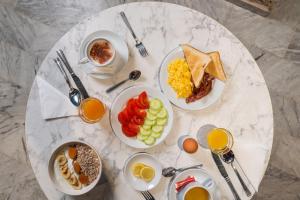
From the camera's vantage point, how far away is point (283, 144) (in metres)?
2.42

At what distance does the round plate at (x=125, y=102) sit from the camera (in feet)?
5.82

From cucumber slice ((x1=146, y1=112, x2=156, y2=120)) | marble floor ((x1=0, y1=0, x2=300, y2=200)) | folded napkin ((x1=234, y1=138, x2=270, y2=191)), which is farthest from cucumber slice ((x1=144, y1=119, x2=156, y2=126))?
marble floor ((x1=0, y1=0, x2=300, y2=200))

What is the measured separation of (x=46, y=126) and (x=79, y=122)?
0.14 metres

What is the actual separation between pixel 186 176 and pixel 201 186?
0.11 m

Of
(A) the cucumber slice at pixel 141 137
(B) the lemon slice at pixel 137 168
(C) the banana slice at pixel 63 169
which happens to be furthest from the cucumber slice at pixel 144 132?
(C) the banana slice at pixel 63 169

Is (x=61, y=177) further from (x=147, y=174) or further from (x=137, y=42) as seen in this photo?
(x=137, y=42)

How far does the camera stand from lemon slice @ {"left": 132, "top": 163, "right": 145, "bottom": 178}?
1.77 metres

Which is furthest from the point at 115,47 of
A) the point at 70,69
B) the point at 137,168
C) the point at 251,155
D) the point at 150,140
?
the point at 251,155

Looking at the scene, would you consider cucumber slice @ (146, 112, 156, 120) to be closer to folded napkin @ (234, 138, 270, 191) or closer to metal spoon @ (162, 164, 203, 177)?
metal spoon @ (162, 164, 203, 177)

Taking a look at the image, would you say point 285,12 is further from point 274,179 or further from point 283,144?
point 274,179

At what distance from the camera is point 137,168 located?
177cm

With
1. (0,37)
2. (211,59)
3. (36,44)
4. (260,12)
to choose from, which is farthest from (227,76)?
(0,37)

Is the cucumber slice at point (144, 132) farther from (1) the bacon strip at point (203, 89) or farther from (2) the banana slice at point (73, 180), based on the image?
(2) the banana slice at point (73, 180)

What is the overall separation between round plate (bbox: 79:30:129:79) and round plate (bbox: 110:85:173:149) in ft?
0.35
